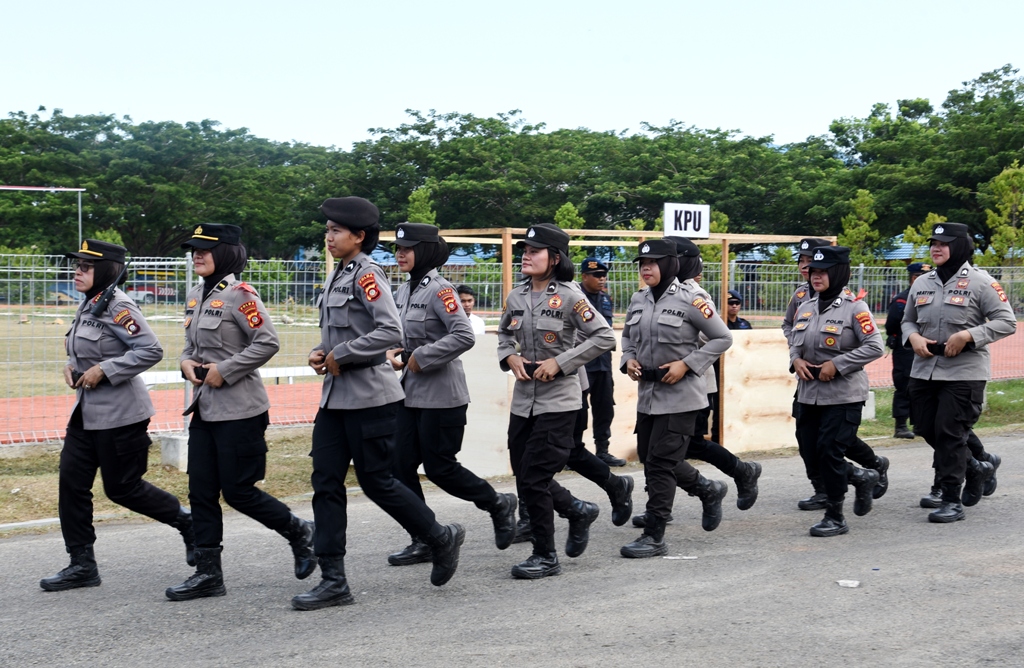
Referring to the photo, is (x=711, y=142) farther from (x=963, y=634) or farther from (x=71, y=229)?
(x=963, y=634)

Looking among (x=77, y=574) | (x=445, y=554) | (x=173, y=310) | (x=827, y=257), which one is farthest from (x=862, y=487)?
(x=173, y=310)

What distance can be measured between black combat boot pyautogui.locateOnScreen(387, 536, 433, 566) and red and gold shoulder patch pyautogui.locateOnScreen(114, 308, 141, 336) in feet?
6.12

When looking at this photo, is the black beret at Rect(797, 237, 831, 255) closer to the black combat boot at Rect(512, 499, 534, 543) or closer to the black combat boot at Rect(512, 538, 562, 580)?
the black combat boot at Rect(512, 499, 534, 543)

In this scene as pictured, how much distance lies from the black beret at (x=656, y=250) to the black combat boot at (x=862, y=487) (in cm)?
199

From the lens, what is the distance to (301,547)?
19.7 ft

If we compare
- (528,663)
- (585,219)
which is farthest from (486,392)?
(585,219)

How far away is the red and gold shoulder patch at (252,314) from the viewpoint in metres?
5.86

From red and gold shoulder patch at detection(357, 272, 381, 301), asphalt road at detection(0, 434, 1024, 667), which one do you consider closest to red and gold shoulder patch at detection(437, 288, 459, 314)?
red and gold shoulder patch at detection(357, 272, 381, 301)

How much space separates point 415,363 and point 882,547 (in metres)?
2.96

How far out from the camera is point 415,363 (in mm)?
6469

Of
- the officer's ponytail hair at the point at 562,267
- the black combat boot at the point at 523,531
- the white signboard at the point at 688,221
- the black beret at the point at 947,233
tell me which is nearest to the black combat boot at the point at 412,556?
the black combat boot at the point at 523,531

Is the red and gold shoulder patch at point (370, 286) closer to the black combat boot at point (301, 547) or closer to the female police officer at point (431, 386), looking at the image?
the female police officer at point (431, 386)

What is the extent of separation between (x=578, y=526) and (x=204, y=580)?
204cm

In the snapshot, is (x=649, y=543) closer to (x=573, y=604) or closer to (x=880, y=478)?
(x=573, y=604)
